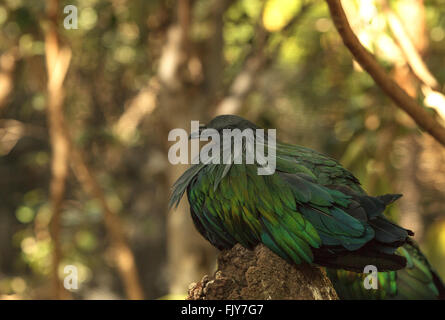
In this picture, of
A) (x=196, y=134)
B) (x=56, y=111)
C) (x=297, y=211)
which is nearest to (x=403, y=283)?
(x=297, y=211)

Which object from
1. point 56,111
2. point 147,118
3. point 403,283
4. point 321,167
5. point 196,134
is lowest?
point 403,283

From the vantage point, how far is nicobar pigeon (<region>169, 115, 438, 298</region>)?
2.30 metres

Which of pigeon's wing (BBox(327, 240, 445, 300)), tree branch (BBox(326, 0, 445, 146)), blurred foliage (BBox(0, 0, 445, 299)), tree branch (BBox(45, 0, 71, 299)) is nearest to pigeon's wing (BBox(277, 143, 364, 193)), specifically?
tree branch (BBox(326, 0, 445, 146))

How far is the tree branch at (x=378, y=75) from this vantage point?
2.81 meters

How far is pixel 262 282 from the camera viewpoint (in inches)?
94.9

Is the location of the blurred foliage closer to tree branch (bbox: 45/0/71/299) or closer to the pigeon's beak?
tree branch (bbox: 45/0/71/299)

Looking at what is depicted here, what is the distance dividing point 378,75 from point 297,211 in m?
0.97

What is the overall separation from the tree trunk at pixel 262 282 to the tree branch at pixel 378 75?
41.2 inches

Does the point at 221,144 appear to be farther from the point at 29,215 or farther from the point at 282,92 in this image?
the point at 282,92

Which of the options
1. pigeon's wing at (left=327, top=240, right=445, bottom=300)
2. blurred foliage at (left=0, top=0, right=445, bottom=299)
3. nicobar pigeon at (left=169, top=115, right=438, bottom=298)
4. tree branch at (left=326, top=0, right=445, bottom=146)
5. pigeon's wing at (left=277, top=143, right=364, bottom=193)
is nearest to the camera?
nicobar pigeon at (left=169, top=115, right=438, bottom=298)

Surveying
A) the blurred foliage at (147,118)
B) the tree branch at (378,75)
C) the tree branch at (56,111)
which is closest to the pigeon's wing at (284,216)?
the tree branch at (378,75)

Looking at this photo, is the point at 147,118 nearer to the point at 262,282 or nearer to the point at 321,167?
the point at 321,167

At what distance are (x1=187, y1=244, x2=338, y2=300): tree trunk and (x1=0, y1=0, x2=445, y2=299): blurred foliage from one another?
8.24ft

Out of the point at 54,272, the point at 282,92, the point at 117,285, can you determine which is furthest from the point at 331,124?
the point at 117,285
